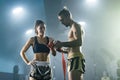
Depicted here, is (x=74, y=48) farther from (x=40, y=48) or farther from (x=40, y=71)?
(x=40, y=71)

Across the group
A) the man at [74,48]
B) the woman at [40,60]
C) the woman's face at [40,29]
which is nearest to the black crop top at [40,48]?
the woman at [40,60]

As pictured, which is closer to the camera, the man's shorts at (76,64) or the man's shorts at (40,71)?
the man's shorts at (76,64)

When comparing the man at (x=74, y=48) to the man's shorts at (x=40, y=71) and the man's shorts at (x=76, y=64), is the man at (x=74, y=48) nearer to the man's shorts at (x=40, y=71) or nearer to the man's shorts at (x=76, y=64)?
the man's shorts at (x=76, y=64)

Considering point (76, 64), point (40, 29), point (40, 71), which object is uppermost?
point (40, 29)

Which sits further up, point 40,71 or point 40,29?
point 40,29

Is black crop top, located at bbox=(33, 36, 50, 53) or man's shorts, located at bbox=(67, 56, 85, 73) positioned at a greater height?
black crop top, located at bbox=(33, 36, 50, 53)

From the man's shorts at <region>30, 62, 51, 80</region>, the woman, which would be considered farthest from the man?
the man's shorts at <region>30, 62, 51, 80</region>

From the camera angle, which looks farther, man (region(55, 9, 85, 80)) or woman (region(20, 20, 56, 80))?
woman (region(20, 20, 56, 80))

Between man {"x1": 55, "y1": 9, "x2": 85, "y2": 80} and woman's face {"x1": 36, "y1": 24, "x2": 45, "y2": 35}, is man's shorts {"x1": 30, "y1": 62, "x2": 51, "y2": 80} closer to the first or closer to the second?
woman's face {"x1": 36, "y1": 24, "x2": 45, "y2": 35}

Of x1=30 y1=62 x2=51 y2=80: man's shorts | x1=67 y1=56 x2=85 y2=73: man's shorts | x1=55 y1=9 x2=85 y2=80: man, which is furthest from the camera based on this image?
x1=30 y1=62 x2=51 y2=80: man's shorts

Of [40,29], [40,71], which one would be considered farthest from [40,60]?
[40,29]

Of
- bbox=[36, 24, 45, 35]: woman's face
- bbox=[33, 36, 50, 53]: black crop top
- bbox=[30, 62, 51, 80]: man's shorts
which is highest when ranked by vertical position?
bbox=[36, 24, 45, 35]: woman's face

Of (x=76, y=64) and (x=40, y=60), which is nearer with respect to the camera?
(x=76, y=64)

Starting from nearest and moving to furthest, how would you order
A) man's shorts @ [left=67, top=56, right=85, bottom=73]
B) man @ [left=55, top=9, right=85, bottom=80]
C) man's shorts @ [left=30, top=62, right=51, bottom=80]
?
man @ [left=55, top=9, right=85, bottom=80] < man's shorts @ [left=67, top=56, right=85, bottom=73] < man's shorts @ [left=30, top=62, right=51, bottom=80]
